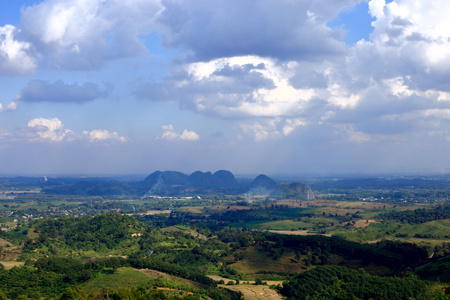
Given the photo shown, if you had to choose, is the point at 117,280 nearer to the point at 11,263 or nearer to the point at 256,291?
the point at 256,291

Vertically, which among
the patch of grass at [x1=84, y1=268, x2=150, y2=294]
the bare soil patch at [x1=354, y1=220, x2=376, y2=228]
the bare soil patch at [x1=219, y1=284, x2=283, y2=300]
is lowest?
the bare soil patch at [x1=219, y1=284, x2=283, y2=300]

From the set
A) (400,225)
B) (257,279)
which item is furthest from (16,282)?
(400,225)

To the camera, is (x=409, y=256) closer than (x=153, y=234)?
Yes

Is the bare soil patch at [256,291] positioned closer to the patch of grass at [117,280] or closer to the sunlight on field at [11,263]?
the patch of grass at [117,280]

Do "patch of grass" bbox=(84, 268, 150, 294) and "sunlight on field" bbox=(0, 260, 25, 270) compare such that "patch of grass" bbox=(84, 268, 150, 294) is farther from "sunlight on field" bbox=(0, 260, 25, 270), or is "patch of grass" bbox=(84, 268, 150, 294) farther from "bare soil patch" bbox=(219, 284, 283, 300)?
"sunlight on field" bbox=(0, 260, 25, 270)

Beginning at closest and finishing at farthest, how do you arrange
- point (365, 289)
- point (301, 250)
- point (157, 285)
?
point (365, 289), point (157, 285), point (301, 250)

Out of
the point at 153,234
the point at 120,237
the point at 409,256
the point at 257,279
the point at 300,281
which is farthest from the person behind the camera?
the point at 153,234

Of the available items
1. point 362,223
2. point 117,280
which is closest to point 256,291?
point 117,280

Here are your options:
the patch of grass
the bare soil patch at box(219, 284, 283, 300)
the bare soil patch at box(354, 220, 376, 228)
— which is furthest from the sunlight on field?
the bare soil patch at box(354, 220, 376, 228)

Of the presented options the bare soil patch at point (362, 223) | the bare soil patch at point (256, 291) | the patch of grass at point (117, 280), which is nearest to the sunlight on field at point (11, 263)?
the patch of grass at point (117, 280)

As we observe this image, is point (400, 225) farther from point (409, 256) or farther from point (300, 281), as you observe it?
point (300, 281)

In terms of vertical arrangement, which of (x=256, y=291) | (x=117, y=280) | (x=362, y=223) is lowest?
(x=256, y=291)
